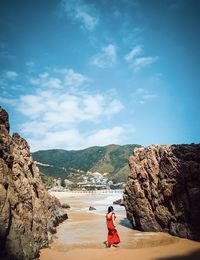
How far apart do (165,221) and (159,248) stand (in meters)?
2.82

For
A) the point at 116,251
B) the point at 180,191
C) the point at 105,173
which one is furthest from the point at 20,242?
the point at 105,173

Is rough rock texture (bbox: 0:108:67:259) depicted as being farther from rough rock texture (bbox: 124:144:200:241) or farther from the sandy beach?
rough rock texture (bbox: 124:144:200:241)

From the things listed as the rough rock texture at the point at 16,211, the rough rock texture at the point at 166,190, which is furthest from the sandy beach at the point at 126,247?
the rough rock texture at the point at 16,211

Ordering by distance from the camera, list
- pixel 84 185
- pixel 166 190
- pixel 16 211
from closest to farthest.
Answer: pixel 16 211
pixel 166 190
pixel 84 185

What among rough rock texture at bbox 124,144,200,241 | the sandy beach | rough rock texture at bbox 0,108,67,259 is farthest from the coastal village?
rough rock texture at bbox 0,108,67,259

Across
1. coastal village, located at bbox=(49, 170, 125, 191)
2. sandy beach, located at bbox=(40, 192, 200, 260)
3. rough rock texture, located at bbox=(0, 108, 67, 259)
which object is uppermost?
rough rock texture, located at bbox=(0, 108, 67, 259)

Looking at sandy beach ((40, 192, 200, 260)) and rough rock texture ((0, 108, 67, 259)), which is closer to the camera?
rough rock texture ((0, 108, 67, 259))

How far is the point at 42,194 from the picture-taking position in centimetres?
1296

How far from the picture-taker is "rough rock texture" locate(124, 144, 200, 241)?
1202 centimetres

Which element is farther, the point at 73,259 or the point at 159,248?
the point at 159,248

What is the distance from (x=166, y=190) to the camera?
13.0m

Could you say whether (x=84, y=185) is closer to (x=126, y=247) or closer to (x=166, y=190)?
(x=166, y=190)

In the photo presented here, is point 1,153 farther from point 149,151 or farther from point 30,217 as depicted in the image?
point 149,151

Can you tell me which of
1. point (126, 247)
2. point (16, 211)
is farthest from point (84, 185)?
point (16, 211)
